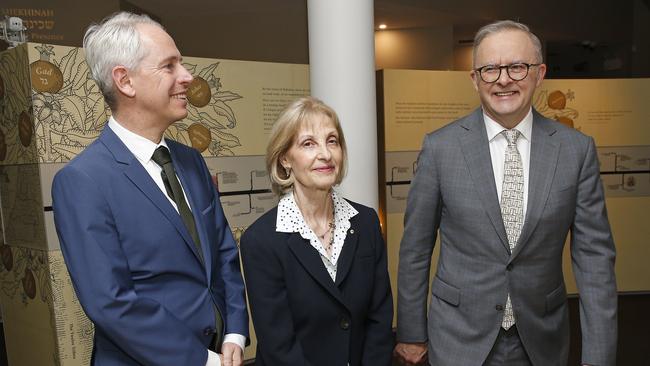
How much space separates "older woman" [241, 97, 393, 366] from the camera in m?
1.78

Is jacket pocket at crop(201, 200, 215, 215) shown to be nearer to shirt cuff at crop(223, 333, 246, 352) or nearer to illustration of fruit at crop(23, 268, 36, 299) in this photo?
shirt cuff at crop(223, 333, 246, 352)

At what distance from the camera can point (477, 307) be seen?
1.87m

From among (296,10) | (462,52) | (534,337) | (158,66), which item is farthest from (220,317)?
(462,52)

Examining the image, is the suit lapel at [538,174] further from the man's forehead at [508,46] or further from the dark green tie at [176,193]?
the dark green tie at [176,193]

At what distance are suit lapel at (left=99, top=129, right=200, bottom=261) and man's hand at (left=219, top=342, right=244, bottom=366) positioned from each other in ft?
1.14

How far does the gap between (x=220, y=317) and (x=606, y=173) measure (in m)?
4.95

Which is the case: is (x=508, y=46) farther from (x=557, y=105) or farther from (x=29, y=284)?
(x=557, y=105)

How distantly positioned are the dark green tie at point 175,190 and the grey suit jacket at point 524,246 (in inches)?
30.7

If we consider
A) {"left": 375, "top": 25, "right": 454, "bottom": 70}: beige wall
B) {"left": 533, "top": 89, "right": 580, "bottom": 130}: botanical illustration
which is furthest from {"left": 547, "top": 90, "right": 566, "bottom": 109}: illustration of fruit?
{"left": 375, "top": 25, "right": 454, "bottom": 70}: beige wall

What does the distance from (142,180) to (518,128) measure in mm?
1266

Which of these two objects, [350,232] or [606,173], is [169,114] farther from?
[606,173]

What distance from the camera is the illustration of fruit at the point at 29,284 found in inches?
131

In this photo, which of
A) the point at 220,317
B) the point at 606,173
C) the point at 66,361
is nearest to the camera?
the point at 220,317

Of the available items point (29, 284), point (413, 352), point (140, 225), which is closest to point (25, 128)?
point (29, 284)
